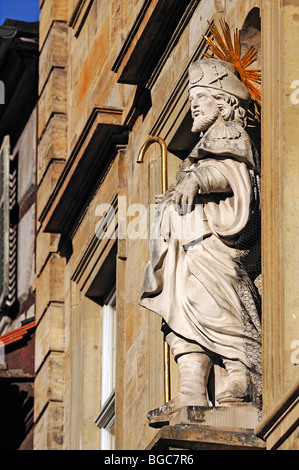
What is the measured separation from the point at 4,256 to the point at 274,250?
11048 millimetres

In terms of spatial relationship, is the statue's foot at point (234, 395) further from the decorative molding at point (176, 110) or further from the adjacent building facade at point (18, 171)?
the adjacent building facade at point (18, 171)

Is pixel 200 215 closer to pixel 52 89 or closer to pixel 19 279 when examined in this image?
pixel 52 89

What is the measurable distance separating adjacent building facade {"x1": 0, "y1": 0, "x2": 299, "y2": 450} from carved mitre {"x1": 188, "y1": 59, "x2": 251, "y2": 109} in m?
0.30

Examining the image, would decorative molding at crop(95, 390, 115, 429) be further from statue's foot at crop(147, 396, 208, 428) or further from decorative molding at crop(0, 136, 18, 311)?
decorative molding at crop(0, 136, 18, 311)

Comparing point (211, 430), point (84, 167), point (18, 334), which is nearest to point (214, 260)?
point (211, 430)

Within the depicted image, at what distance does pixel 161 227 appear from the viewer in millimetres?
10969

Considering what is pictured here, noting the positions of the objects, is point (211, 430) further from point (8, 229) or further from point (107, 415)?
point (8, 229)

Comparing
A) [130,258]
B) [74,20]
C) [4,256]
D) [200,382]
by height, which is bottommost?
[200,382]

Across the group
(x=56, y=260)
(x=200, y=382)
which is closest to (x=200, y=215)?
(x=200, y=382)

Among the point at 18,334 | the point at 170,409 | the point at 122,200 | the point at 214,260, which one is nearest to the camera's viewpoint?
the point at 170,409

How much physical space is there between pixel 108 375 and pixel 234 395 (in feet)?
18.3

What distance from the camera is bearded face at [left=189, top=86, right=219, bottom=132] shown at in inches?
436

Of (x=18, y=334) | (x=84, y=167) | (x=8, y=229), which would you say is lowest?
(x=18, y=334)

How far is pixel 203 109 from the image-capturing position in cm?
1113
